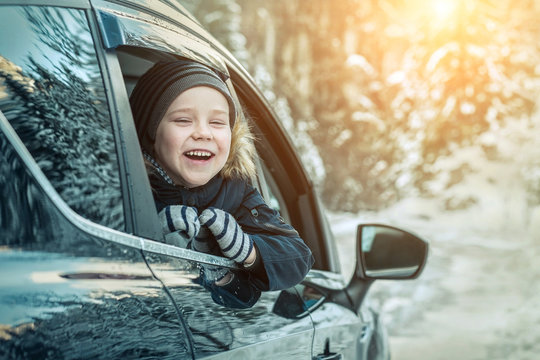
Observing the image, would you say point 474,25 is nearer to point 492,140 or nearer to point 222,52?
point 492,140

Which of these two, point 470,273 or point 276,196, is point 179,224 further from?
point 470,273

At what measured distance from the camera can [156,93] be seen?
154 centimetres

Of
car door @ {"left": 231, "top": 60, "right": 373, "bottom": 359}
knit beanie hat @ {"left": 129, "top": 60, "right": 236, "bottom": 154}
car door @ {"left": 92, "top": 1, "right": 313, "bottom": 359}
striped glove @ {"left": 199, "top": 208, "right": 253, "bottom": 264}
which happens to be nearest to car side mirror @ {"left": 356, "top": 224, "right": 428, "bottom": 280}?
car door @ {"left": 231, "top": 60, "right": 373, "bottom": 359}

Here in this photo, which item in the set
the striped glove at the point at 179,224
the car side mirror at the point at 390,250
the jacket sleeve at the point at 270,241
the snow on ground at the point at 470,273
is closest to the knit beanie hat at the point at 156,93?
the striped glove at the point at 179,224

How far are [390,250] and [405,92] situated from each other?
11076 millimetres

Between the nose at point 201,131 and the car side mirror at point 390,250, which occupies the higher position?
the nose at point 201,131

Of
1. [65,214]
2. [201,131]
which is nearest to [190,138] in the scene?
[201,131]

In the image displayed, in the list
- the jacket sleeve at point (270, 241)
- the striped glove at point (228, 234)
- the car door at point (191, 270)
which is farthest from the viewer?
the jacket sleeve at point (270, 241)

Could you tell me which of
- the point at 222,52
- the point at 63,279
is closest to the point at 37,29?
the point at 63,279

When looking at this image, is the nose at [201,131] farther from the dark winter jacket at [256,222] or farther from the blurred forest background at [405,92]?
the blurred forest background at [405,92]

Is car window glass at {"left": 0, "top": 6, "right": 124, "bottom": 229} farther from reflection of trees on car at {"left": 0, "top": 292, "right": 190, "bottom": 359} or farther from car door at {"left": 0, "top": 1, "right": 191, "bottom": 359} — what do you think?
reflection of trees on car at {"left": 0, "top": 292, "right": 190, "bottom": 359}

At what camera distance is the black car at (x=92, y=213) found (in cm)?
105

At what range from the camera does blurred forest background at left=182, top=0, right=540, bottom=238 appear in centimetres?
1269

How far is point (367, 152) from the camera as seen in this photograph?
43.9ft
